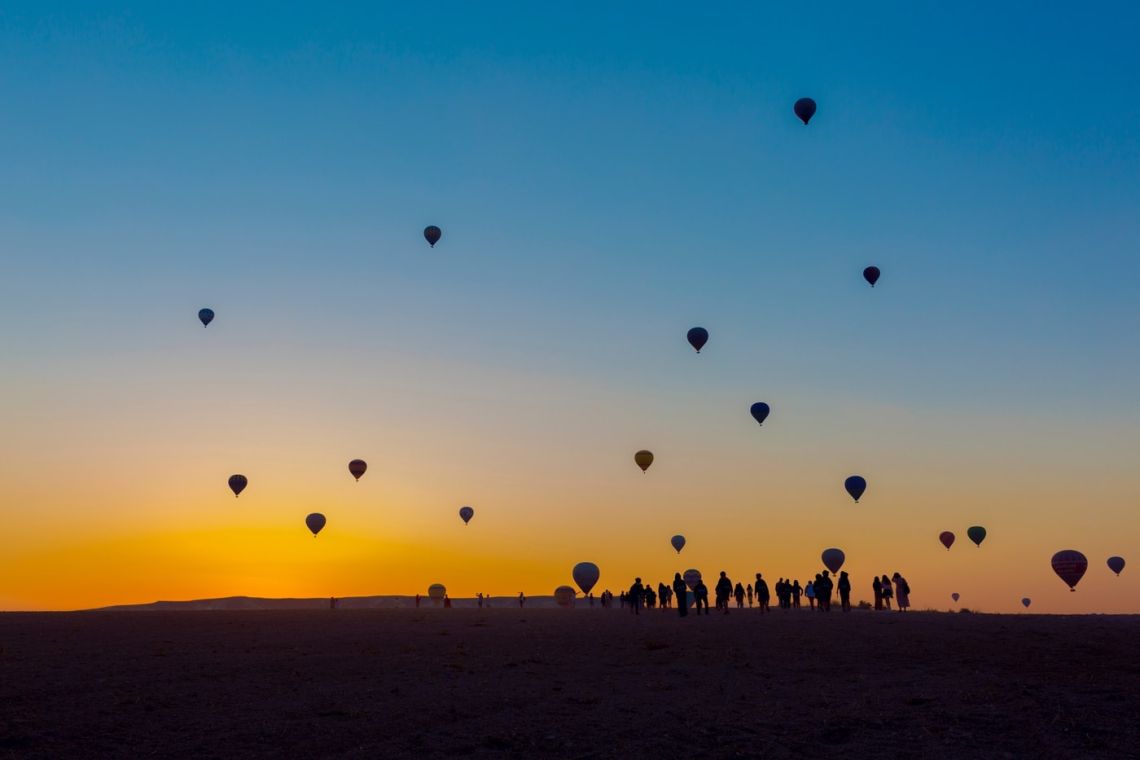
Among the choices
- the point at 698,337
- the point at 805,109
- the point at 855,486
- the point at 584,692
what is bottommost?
the point at 584,692

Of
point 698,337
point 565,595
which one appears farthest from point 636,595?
point 565,595

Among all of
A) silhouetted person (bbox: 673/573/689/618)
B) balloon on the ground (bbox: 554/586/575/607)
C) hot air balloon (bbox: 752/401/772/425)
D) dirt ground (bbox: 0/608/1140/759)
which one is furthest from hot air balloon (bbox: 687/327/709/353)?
balloon on the ground (bbox: 554/586/575/607)

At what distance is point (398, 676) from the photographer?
2592cm

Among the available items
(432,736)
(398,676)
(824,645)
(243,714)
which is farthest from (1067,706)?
(243,714)

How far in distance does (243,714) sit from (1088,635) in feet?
80.0

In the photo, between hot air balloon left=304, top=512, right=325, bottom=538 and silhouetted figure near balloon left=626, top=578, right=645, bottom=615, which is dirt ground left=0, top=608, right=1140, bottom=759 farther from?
hot air balloon left=304, top=512, right=325, bottom=538

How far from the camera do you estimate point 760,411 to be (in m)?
64.7

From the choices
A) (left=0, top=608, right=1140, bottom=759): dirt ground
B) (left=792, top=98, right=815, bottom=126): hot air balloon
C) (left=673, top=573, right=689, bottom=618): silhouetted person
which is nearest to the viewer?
(left=0, top=608, right=1140, bottom=759): dirt ground

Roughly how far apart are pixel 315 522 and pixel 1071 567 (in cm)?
5014

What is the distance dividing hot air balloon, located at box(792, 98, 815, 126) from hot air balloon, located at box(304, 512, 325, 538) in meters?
44.0

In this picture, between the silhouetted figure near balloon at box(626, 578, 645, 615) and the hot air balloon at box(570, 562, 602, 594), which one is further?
the hot air balloon at box(570, 562, 602, 594)

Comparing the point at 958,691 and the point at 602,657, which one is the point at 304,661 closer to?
the point at 602,657

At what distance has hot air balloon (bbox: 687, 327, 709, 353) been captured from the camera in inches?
2425

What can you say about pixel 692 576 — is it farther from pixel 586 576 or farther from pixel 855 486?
pixel 855 486
